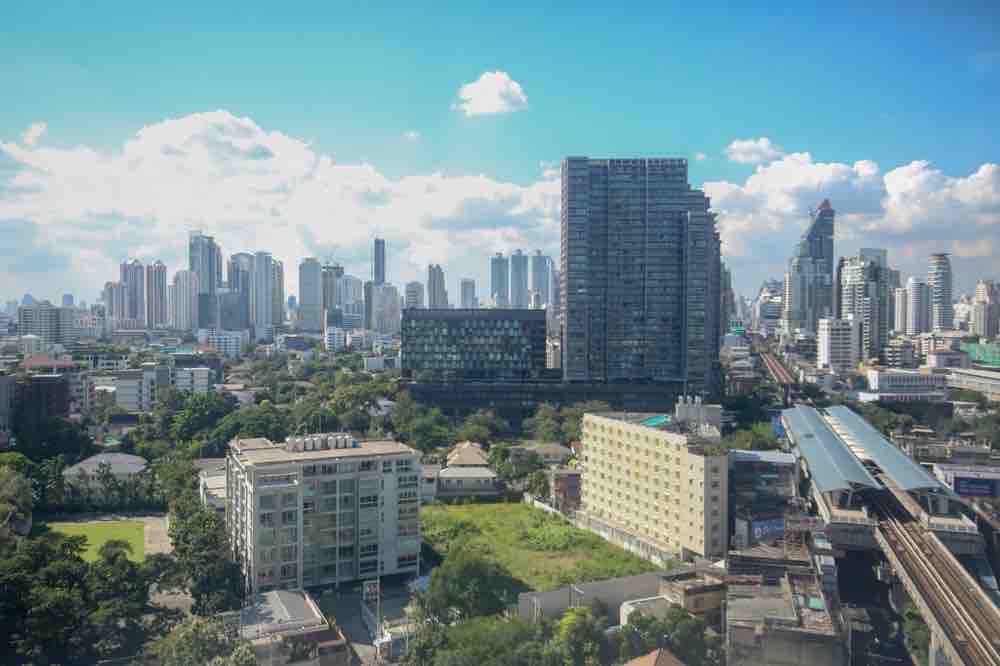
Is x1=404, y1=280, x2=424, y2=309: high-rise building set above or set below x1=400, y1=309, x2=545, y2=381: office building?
above

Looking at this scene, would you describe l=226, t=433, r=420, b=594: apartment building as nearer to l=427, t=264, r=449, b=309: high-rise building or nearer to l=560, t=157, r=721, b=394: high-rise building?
l=560, t=157, r=721, b=394: high-rise building

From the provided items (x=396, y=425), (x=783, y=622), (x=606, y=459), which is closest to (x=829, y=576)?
(x=783, y=622)

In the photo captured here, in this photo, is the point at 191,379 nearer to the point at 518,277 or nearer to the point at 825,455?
the point at 825,455

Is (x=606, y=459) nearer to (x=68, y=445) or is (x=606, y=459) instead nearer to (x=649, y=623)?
(x=649, y=623)

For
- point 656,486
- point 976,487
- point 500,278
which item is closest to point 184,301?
point 500,278

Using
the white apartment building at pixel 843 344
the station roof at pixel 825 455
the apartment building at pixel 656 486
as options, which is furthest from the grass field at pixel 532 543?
the white apartment building at pixel 843 344

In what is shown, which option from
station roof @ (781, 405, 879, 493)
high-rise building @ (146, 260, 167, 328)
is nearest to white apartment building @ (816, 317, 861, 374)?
station roof @ (781, 405, 879, 493)

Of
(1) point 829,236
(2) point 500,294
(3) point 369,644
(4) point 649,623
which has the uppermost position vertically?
(1) point 829,236
